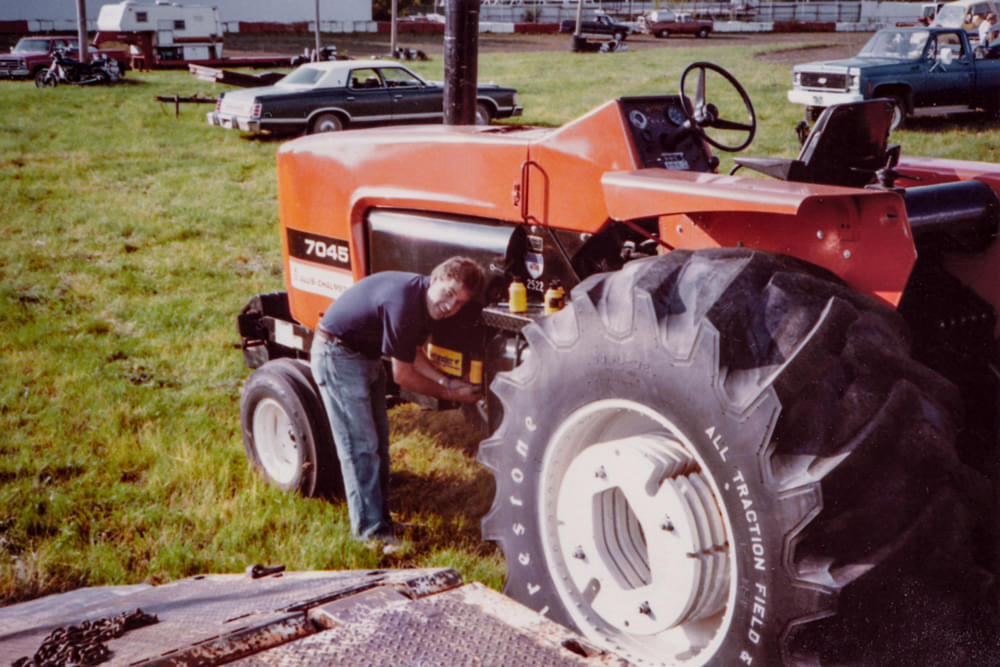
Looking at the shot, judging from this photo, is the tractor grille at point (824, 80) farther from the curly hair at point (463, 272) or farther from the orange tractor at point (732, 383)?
the curly hair at point (463, 272)

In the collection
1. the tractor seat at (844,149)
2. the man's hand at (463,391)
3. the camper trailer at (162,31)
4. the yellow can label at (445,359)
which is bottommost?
the man's hand at (463,391)

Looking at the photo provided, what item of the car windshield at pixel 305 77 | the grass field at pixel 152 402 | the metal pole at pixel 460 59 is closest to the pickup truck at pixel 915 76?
the grass field at pixel 152 402

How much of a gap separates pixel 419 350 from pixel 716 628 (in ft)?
5.38

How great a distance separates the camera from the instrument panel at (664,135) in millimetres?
3129

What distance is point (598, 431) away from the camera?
2615 mm

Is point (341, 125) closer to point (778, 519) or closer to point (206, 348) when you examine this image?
point (206, 348)

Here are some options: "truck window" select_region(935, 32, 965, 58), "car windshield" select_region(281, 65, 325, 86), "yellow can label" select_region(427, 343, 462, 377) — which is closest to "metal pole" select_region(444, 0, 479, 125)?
"yellow can label" select_region(427, 343, 462, 377)

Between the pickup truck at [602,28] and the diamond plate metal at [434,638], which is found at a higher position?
the pickup truck at [602,28]

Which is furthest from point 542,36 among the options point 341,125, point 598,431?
point 598,431

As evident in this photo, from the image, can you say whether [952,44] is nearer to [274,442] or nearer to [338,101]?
[338,101]

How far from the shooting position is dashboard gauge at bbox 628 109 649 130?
3125 mm

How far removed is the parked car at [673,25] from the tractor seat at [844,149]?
46469 millimetres

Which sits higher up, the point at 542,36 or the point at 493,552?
the point at 542,36

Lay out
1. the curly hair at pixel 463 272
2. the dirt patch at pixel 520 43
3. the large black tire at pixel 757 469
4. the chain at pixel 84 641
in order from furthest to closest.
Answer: the dirt patch at pixel 520 43, the curly hair at pixel 463 272, the chain at pixel 84 641, the large black tire at pixel 757 469
